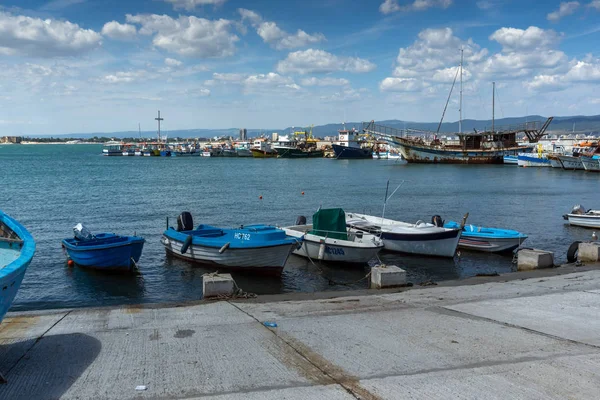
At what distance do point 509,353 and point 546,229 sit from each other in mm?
22028

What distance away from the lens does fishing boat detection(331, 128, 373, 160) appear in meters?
122

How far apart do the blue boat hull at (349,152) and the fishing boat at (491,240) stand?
100709mm

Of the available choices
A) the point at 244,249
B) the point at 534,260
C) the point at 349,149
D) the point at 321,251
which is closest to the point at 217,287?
the point at 244,249

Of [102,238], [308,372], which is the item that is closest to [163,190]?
[102,238]

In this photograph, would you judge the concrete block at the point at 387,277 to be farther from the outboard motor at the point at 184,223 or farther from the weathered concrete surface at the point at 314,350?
the outboard motor at the point at 184,223

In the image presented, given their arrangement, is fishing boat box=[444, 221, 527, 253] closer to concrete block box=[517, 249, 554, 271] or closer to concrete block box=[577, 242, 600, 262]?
concrete block box=[577, 242, 600, 262]

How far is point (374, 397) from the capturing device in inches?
233

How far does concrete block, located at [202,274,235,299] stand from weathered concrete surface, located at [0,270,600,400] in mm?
550

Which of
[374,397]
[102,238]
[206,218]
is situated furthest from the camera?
[206,218]

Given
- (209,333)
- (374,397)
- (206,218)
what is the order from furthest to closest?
(206,218), (209,333), (374,397)

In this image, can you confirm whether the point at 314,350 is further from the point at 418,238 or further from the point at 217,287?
the point at 418,238

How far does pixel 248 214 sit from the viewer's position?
33.0m

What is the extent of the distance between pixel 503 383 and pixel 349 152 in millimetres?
117724

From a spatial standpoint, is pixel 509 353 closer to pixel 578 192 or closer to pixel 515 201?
pixel 515 201
